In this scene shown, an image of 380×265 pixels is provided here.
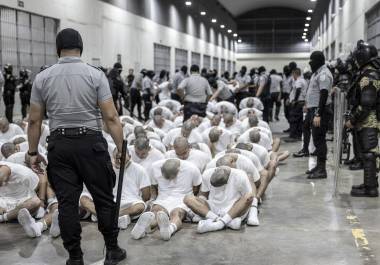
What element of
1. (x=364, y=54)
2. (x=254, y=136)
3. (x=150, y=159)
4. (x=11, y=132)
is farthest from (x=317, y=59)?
(x=11, y=132)

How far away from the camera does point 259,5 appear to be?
1903 inches

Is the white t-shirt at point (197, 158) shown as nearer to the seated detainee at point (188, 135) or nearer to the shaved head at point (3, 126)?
the seated detainee at point (188, 135)

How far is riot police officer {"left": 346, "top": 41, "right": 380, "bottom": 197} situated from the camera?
7102mm

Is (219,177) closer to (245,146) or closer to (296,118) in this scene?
(245,146)

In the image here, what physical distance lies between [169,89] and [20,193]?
1144 centimetres

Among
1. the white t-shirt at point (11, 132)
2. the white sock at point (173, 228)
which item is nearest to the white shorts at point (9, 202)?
the white sock at point (173, 228)

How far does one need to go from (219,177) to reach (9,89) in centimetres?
965

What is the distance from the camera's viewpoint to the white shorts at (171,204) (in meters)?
6.36

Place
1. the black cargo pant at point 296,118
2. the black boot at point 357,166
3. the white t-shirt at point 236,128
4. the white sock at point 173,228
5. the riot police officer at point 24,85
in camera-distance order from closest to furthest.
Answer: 1. the white sock at point 173,228
2. the black boot at point 357,166
3. the white t-shirt at point 236,128
4. the black cargo pant at point 296,118
5. the riot police officer at point 24,85

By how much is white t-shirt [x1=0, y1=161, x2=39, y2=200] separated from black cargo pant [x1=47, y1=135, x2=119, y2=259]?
87.3 inches

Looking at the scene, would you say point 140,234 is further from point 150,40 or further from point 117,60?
point 150,40

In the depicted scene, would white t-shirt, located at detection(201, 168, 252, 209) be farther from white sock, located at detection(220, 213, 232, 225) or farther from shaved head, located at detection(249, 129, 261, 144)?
shaved head, located at detection(249, 129, 261, 144)

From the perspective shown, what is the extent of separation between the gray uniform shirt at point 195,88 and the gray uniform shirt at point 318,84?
2.76 meters

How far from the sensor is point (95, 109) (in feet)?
14.4
